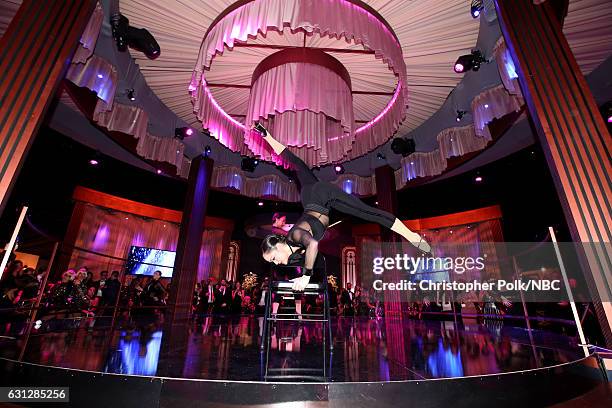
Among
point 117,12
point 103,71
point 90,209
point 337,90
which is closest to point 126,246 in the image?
point 90,209

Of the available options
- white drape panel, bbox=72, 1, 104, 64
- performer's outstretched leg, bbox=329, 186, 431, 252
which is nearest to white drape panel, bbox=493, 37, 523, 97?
performer's outstretched leg, bbox=329, 186, 431, 252

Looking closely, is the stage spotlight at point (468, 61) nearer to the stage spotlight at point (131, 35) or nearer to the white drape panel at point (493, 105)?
the white drape panel at point (493, 105)

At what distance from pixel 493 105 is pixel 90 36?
4.66 meters

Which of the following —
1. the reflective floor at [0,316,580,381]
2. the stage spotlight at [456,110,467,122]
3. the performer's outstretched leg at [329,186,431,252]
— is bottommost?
the reflective floor at [0,316,580,381]

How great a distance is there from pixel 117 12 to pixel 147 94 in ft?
4.95

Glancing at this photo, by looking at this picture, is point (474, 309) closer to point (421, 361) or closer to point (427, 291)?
point (427, 291)

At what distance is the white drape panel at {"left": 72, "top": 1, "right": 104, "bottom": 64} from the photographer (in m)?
2.91

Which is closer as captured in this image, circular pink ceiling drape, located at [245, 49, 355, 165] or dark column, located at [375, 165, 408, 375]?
circular pink ceiling drape, located at [245, 49, 355, 165]

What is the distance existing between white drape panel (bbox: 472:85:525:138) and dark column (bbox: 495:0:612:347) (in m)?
1.66

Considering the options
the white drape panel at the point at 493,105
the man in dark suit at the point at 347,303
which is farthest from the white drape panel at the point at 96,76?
the man in dark suit at the point at 347,303

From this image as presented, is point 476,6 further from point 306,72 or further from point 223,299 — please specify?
point 223,299

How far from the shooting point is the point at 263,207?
33.9ft

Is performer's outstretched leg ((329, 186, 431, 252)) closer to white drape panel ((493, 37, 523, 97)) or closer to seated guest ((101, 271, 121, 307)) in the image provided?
white drape panel ((493, 37, 523, 97))

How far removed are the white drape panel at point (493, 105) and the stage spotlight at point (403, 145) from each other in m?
1.45
